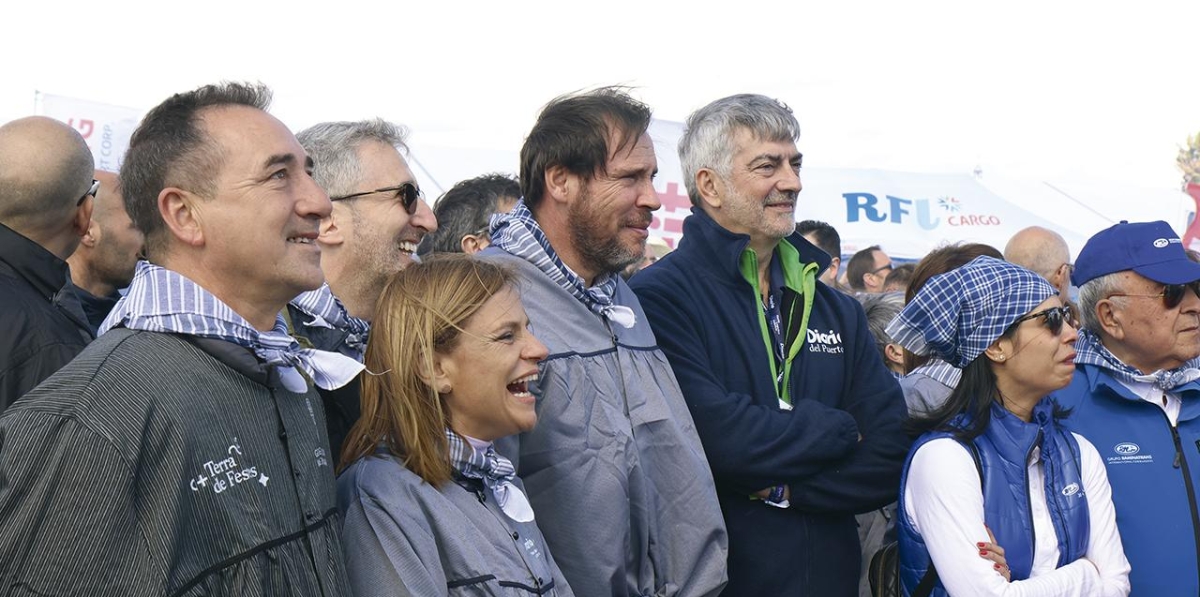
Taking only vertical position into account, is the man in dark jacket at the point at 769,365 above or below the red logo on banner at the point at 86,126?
above

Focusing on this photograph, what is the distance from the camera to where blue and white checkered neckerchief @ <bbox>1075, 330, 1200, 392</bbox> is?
4191 millimetres

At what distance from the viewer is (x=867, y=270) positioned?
34.8 ft

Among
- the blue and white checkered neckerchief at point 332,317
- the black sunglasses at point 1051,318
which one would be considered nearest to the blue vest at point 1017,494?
the black sunglasses at point 1051,318

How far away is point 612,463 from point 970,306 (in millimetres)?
1384

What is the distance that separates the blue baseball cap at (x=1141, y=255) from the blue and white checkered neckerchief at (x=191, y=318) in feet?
10.4

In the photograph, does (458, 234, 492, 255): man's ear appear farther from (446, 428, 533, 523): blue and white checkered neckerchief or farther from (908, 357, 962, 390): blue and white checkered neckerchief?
(446, 428, 533, 523): blue and white checkered neckerchief

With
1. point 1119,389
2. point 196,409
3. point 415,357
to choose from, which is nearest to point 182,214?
point 196,409

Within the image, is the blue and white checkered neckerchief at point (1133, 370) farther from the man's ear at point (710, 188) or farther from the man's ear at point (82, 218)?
the man's ear at point (82, 218)

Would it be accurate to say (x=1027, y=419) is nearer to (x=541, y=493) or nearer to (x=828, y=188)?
(x=541, y=493)

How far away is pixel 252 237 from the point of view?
2436 millimetres

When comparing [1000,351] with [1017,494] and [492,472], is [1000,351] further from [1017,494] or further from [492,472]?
[492,472]

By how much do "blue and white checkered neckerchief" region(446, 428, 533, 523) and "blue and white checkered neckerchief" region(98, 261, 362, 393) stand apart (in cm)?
54

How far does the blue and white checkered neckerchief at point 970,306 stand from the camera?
383 centimetres

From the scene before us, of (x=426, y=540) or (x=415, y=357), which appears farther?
(x=415, y=357)
